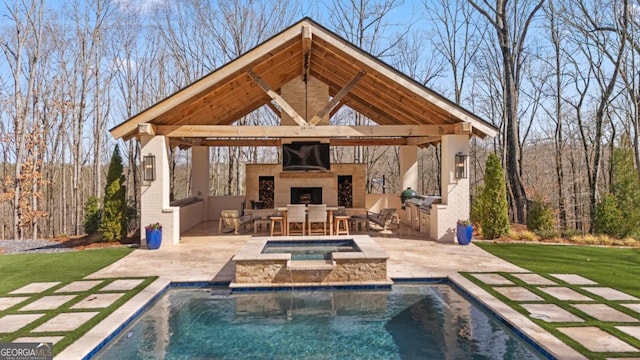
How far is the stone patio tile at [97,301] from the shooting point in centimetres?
511

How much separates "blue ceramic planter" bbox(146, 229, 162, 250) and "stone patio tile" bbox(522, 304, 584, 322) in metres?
7.93

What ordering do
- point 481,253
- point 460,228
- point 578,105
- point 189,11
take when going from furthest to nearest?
point 189,11
point 578,105
point 460,228
point 481,253

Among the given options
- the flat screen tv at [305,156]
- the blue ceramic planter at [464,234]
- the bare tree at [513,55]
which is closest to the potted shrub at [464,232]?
the blue ceramic planter at [464,234]

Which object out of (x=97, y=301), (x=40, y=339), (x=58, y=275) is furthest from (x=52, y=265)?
(x=40, y=339)

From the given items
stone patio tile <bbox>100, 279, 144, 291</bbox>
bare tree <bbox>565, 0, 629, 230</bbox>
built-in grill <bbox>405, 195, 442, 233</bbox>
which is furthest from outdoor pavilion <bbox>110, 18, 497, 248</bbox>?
bare tree <bbox>565, 0, 629, 230</bbox>

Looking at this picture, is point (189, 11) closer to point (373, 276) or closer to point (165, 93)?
point (165, 93)

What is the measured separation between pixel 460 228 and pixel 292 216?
4.39 metres

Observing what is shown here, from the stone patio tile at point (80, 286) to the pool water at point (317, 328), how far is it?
134cm

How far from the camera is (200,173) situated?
14.9 m

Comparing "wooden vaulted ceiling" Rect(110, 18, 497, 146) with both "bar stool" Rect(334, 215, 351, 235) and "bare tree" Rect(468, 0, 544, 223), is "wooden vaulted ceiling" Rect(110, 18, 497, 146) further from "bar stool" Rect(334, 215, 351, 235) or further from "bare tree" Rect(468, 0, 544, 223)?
"bare tree" Rect(468, 0, 544, 223)

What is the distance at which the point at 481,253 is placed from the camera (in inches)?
345

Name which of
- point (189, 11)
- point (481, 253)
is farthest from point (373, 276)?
point (189, 11)

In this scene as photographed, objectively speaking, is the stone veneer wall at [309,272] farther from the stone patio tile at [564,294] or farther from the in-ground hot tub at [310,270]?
the stone patio tile at [564,294]

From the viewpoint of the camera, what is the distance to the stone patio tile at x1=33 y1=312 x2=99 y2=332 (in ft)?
14.2
